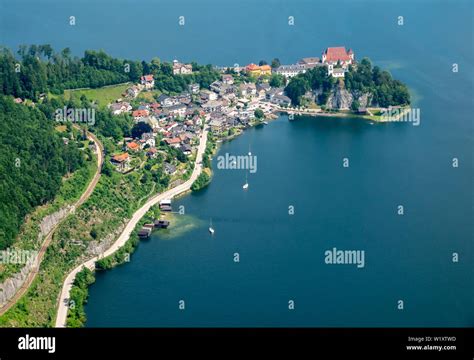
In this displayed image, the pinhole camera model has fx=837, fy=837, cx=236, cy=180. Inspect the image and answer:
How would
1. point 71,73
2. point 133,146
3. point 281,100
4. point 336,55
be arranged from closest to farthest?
point 133,146
point 71,73
point 281,100
point 336,55

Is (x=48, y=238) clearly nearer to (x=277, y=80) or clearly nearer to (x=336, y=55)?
(x=277, y=80)

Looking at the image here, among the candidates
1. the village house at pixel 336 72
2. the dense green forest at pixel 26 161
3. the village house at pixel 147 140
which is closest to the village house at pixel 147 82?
the village house at pixel 147 140

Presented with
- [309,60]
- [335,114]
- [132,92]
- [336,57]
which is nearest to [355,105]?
[335,114]

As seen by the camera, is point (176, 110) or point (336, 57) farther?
point (336, 57)

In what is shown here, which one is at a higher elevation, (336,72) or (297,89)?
(336,72)

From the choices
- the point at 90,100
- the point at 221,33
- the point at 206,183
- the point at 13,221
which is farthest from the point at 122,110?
the point at 221,33

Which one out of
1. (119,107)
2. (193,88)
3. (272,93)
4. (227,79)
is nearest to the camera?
(119,107)

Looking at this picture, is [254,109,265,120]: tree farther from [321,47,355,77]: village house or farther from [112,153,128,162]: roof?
[112,153,128,162]: roof
